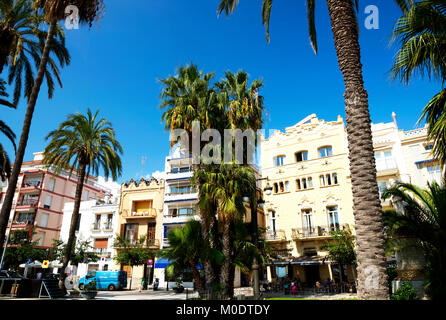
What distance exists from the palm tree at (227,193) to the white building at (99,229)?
29474mm

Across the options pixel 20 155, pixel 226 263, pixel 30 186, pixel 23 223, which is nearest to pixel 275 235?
pixel 226 263

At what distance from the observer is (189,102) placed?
16.8 m

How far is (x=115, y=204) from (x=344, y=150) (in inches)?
1174

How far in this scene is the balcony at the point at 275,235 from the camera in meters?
32.9

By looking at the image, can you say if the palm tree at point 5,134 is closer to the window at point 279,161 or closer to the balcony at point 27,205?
the window at point 279,161

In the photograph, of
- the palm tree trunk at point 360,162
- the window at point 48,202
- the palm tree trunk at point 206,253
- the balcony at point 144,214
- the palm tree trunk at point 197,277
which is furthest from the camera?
the window at point 48,202

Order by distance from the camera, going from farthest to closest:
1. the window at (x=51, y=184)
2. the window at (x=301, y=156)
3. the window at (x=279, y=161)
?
the window at (x=51, y=184) → the window at (x=279, y=161) → the window at (x=301, y=156)

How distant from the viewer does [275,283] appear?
1231 inches

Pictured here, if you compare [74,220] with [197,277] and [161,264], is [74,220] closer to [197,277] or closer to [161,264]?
[197,277]

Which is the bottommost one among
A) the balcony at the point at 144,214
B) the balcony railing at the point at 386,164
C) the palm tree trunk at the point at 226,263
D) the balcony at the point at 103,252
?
the palm tree trunk at the point at 226,263

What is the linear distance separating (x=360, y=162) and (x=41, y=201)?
4866 centimetres

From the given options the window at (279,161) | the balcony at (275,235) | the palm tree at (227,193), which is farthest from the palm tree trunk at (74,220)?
the window at (279,161)
